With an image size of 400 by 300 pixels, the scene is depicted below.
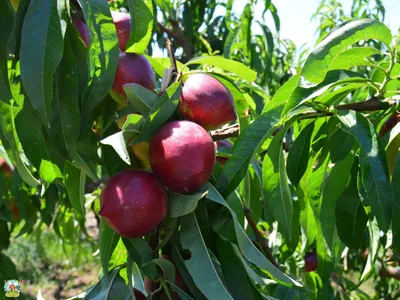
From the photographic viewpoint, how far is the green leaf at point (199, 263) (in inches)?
23.0

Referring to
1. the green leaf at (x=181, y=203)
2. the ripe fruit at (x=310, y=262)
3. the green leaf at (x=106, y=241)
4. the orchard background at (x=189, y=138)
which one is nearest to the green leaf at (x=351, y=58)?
the orchard background at (x=189, y=138)

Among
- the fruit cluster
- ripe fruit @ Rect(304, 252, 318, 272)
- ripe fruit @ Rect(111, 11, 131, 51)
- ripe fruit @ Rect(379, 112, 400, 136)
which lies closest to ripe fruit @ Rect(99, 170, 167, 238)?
the fruit cluster

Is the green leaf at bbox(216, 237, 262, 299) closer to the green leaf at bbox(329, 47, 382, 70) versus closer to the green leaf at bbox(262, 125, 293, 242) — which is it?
the green leaf at bbox(262, 125, 293, 242)

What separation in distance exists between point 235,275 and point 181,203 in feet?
0.37

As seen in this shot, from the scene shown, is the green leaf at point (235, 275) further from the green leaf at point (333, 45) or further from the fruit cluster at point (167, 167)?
the green leaf at point (333, 45)

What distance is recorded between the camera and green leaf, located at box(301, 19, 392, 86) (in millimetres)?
594

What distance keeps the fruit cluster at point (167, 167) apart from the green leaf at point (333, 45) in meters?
0.13

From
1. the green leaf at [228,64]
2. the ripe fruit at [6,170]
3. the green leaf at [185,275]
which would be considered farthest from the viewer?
the ripe fruit at [6,170]

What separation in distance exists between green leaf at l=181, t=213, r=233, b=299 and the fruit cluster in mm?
35

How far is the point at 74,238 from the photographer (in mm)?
1913

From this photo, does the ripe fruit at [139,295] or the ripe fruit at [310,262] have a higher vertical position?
the ripe fruit at [139,295]

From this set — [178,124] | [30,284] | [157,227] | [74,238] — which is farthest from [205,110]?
[30,284]

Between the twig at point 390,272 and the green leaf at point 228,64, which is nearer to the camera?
the green leaf at point 228,64

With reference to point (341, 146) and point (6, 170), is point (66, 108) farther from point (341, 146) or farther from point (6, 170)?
point (6, 170)
